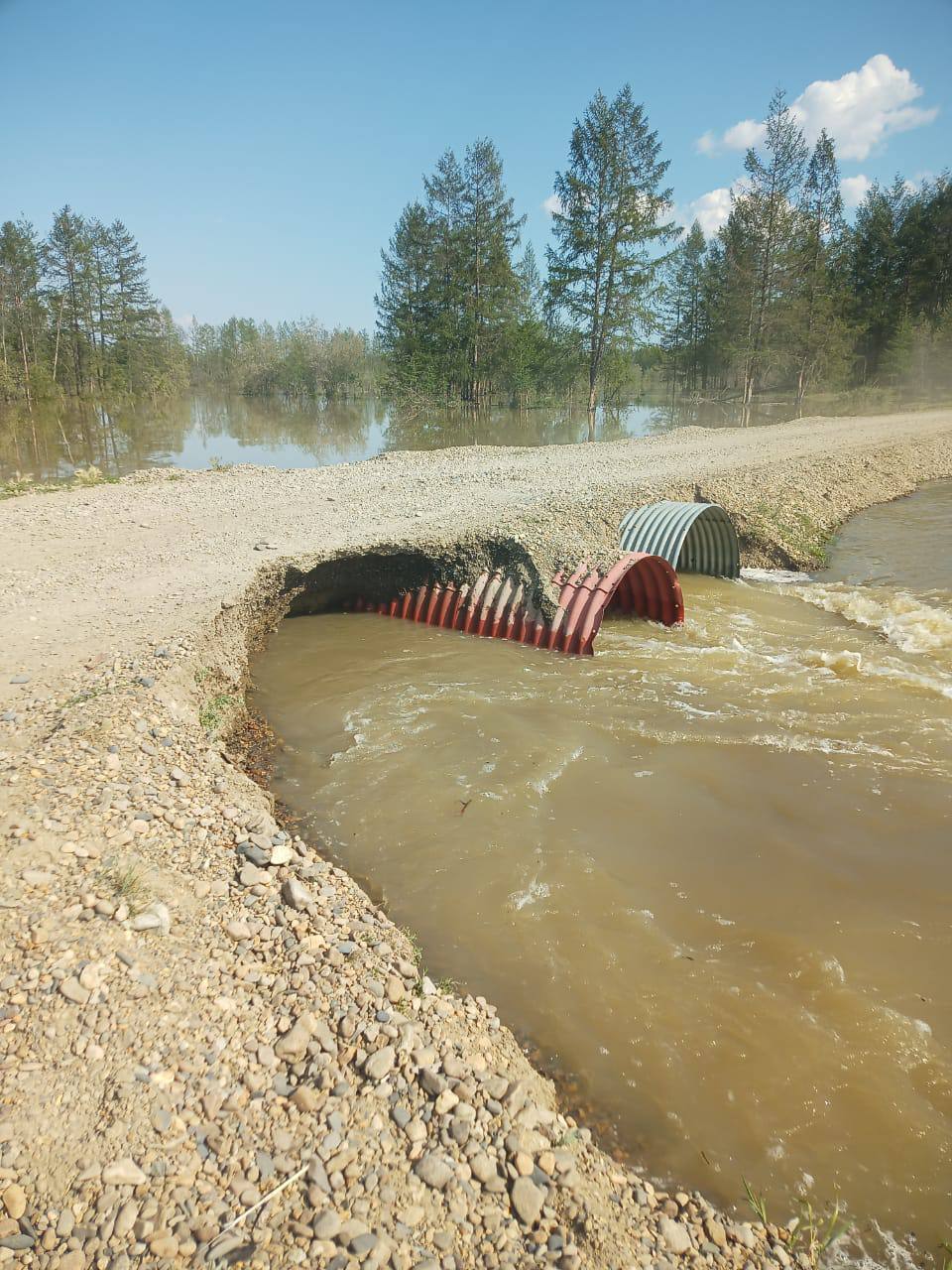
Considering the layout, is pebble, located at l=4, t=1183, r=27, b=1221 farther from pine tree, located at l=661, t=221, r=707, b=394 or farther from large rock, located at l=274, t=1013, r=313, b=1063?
pine tree, located at l=661, t=221, r=707, b=394

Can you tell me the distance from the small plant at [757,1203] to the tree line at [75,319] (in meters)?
46.8

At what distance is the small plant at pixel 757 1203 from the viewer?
2372 millimetres

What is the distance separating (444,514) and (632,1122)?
25.4 ft

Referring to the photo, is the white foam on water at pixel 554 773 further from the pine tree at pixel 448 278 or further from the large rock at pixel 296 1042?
the pine tree at pixel 448 278

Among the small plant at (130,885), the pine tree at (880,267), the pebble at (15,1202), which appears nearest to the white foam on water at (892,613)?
the small plant at (130,885)

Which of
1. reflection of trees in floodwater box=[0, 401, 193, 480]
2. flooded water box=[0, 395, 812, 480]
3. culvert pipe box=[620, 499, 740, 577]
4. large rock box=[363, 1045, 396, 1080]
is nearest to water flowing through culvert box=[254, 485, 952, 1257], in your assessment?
large rock box=[363, 1045, 396, 1080]

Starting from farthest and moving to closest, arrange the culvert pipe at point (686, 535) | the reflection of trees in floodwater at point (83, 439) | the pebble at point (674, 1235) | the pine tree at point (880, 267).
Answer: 1. the pine tree at point (880, 267)
2. the reflection of trees in floodwater at point (83, 439)
3. the culvert pipe at point (686, 535)
4. the pebble at point (674, 1235)

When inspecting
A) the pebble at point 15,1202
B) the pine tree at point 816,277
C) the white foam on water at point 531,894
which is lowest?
the white foam on water at point 531,894

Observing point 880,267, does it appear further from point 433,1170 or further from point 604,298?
point 433,1170

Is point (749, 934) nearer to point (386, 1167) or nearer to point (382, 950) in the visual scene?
point (382, 950)

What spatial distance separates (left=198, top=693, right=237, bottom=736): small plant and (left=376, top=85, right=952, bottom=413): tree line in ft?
81.2

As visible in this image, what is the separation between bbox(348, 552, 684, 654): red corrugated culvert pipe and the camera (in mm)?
7535

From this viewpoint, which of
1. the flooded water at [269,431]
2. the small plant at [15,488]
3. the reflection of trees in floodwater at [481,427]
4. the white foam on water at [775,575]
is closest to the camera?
the white foam on water at [775,575]

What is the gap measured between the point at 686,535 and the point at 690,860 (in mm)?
6614
